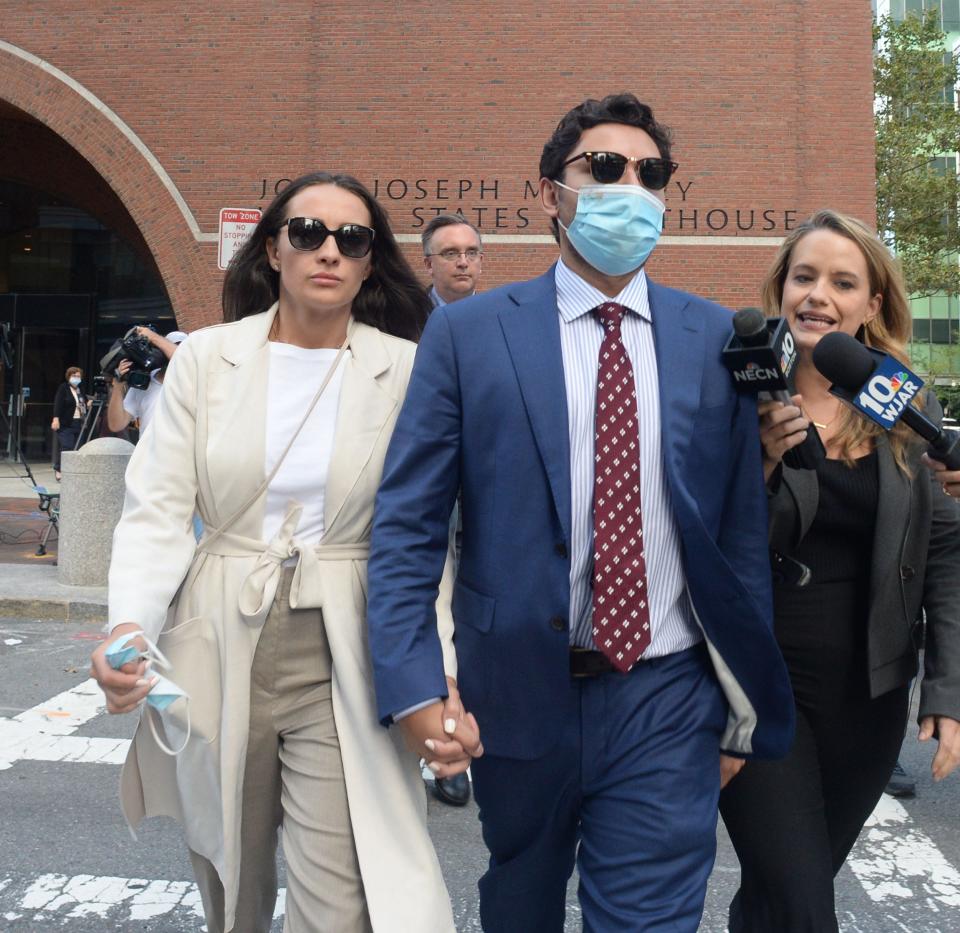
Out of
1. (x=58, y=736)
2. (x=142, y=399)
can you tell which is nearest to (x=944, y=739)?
(x=58, y=736)

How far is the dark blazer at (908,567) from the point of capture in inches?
104

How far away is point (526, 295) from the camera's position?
247cm

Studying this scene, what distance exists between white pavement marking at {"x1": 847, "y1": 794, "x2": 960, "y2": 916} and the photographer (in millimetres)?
4939

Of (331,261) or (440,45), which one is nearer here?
(331,261)

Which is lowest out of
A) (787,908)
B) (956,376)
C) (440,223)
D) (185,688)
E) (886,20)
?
(787,908)

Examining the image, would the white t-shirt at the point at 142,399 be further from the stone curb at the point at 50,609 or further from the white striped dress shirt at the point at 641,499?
the white striped dress shirt at the point at 641,499

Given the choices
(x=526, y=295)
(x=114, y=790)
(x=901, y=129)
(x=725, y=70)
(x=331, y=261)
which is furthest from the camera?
(x=901, y=129)

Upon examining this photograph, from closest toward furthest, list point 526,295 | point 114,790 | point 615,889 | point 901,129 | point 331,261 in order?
1. point 615,889
2. point 526,295
3. point 331,261
4. point 114,790
5. point 901,129

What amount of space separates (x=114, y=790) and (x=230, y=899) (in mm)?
2868

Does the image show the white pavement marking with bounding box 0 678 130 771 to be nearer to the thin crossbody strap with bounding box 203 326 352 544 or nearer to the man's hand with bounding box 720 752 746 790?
the thin crossbody strap with bounding box 203 326 352 544

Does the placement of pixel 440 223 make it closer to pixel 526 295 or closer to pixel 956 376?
pixel 526 295

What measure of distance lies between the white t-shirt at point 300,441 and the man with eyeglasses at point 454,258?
2.64 metres

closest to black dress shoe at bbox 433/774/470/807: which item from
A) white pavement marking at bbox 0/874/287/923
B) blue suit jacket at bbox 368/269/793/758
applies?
white pavement marking at bbox 0/874/287/923

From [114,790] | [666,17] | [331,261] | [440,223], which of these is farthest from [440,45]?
[331,261]
